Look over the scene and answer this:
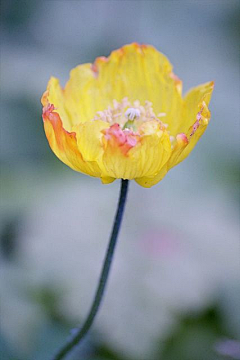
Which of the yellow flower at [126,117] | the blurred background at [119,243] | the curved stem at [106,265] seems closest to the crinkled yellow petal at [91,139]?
the yellow flower at [126,117]

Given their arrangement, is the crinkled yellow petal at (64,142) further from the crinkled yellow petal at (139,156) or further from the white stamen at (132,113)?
the white stamen at (132,113)

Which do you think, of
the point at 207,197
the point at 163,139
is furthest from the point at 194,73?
the point at 163,139

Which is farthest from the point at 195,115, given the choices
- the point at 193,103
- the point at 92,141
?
the point at 92,141

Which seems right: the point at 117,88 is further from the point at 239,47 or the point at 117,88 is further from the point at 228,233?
the point at 239,47

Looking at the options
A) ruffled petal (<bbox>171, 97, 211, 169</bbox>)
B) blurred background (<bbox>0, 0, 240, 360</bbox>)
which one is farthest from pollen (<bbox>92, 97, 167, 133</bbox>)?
blurred background (<bbox>0, 0, 240, 360</bbox>)

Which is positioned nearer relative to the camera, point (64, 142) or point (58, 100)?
point (64, 142)

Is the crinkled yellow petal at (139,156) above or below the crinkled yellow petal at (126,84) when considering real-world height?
below

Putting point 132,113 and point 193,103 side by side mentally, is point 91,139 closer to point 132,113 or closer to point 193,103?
point 132,113

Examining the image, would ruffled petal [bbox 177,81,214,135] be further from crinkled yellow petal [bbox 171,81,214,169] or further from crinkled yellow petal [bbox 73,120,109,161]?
crinkled yellow petal [bbox 73,120,109,161]
